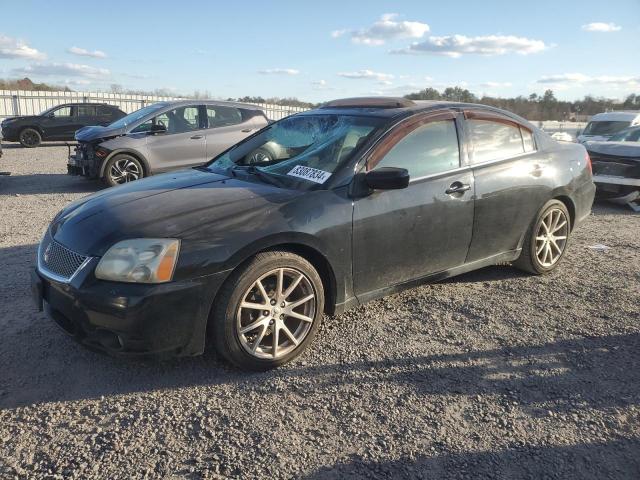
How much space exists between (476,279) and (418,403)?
230 centimetres

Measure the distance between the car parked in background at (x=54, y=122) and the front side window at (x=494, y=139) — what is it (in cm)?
1660

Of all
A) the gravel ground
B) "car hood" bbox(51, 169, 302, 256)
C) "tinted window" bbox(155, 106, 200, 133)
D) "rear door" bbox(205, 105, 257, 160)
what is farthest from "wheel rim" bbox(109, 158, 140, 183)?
"car hood" bbox(51, 169, 302, 256)

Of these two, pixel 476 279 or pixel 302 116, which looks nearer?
pixel 302 116

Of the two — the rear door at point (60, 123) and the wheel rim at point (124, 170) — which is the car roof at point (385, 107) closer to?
the wheel rim at point (124, 170)

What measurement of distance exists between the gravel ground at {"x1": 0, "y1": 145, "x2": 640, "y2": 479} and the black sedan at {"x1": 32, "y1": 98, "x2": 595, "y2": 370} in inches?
11.4

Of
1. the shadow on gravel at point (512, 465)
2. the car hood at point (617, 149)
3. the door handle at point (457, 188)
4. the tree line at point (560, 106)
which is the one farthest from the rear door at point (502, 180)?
the tree line at point (560, 106)

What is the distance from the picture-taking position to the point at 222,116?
10.1 meters

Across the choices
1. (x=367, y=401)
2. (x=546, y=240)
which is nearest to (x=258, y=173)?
(x=367, y=401)

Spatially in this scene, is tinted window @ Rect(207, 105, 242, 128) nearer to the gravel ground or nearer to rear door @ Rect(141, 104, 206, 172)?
rear door @ Rect(141, 104, 206, 172)

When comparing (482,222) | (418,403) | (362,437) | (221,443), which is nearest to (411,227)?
(482,222)

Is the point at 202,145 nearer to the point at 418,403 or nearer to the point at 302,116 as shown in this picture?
the point at 302,116

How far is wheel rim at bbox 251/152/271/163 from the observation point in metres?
4.33

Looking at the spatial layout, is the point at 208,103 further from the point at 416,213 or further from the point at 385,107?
the point at 416,213

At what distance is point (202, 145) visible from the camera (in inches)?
381
